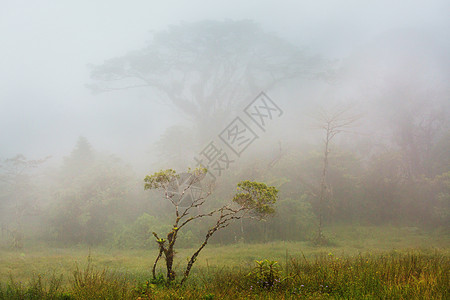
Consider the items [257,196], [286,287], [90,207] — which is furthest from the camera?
[90,207]

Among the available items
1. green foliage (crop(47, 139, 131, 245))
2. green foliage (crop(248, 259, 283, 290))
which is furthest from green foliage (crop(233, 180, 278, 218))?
green foliage (crop(47, 139, 131, 245))

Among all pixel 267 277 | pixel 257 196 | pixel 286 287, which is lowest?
pixel 286 287

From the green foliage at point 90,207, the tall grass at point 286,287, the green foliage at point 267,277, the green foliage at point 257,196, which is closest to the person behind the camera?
the tall grass at point 286,287

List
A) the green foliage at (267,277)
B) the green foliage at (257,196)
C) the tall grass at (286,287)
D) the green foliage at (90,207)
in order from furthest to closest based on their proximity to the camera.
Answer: the green foliage at (90,207) → the green foliage at (257,196) → the green foliage at (267,277) → the tall grass at (286,287)

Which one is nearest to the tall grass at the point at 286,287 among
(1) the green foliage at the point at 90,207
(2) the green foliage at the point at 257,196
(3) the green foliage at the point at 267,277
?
(3) the green foliage at the point at 267,277

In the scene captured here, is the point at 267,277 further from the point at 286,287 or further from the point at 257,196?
the point at 257,196

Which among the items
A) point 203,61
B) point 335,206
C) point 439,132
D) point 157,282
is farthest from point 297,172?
point 203,61

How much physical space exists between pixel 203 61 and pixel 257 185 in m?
26.4

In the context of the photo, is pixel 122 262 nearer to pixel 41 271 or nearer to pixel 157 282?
pixel 41 271

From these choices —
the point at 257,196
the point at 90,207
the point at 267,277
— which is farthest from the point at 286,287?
the point at 90,207

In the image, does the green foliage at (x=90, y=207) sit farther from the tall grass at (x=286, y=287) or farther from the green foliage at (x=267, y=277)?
the green foliage at (x=267, y=277)

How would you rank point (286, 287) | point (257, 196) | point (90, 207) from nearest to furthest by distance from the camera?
point (286, 287)
point (257, 196)
point (90, 207)

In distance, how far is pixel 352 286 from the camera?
16.1 feet

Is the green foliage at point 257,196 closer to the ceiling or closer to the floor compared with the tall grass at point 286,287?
closer to the ceiling
